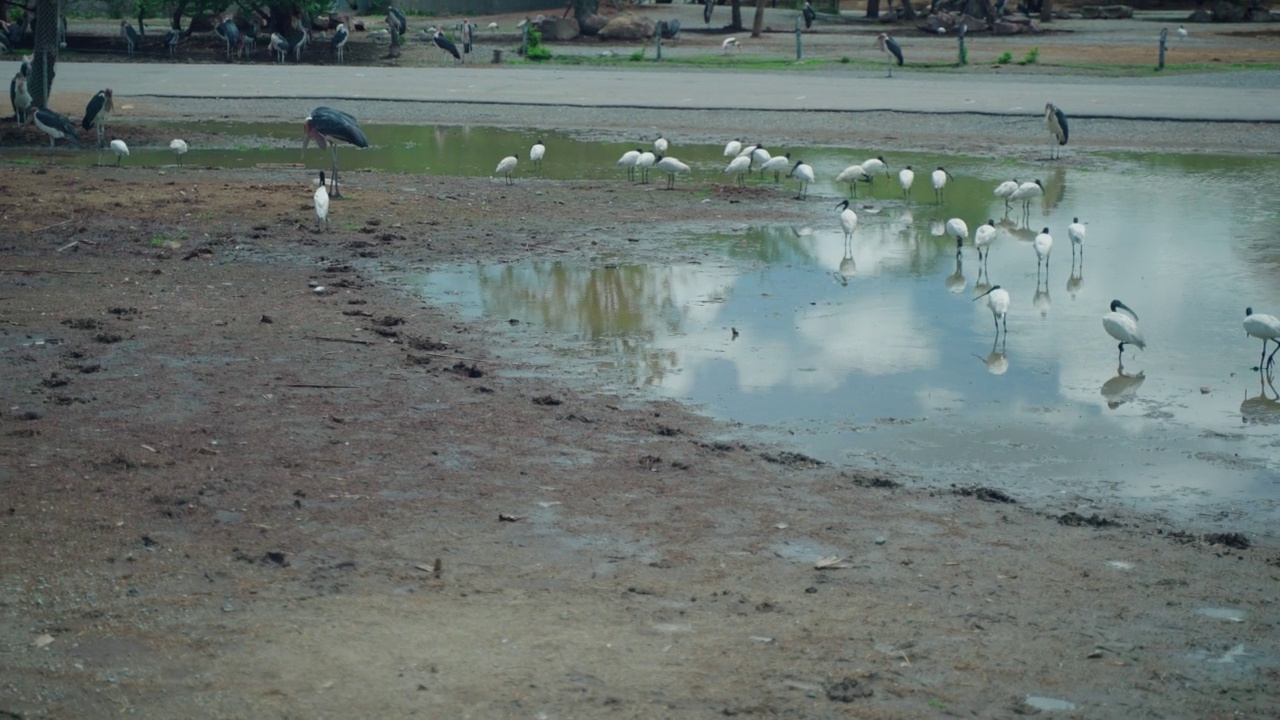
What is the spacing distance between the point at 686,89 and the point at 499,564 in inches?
999

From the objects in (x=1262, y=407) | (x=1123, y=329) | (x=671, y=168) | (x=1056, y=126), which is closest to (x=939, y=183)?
(x=671, y=168)

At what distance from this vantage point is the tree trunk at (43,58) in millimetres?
22953

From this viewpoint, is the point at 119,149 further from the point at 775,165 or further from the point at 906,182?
the point at 906,182

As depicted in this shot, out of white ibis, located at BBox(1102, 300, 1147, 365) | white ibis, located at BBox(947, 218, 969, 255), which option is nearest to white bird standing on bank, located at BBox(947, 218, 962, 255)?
white ibis, located at BBox(947, 218, 969, 255)

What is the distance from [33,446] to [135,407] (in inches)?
33.0

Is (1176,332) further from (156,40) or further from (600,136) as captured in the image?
(156,40)

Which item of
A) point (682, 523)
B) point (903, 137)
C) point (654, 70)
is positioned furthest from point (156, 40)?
point (682, 523)

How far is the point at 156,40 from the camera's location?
146 feet

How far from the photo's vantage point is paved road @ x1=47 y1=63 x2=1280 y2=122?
26672 mm

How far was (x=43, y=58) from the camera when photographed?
23.4 m

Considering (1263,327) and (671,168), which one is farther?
(671,168)

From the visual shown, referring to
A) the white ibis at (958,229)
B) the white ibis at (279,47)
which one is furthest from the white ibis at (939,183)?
the white ibis at (279,47)

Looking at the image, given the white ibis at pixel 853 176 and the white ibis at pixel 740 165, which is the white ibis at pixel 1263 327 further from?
the white ibis at pixel 740 165

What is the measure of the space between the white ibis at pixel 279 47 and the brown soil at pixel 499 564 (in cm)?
3175
